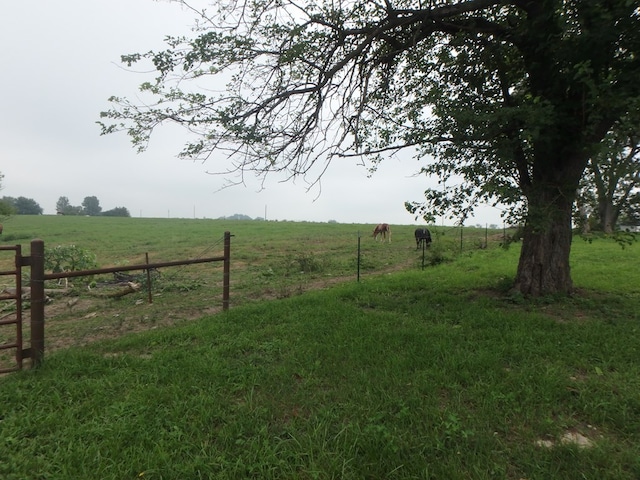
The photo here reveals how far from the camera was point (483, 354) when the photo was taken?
3.80 meters

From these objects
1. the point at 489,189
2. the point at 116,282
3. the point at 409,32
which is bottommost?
the point at 116,282

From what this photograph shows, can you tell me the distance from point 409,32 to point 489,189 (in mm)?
3338

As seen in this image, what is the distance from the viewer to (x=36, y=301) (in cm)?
390

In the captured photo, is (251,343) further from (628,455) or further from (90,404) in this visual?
(628,455)

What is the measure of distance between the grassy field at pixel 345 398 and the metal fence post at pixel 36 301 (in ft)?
0.70

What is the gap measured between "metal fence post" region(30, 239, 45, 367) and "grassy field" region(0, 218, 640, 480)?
0.21m

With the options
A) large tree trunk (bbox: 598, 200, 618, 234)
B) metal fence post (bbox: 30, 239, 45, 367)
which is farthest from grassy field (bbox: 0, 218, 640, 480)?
large tree trunk (bbox: 598, 200, 618, 234)

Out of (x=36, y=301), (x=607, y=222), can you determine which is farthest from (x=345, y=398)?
(x=607, y=222)

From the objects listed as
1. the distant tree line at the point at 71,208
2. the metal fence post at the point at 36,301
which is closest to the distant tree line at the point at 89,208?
the distant tree line at the point at 71,208

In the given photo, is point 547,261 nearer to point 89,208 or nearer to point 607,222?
point 607,222

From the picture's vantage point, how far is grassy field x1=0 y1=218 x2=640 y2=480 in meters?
2.31

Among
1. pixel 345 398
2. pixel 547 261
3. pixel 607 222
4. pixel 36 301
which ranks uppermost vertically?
pixel 607 222

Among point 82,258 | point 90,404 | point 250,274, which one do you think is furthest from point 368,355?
point 82,258

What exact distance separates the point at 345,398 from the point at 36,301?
3.74 meters
